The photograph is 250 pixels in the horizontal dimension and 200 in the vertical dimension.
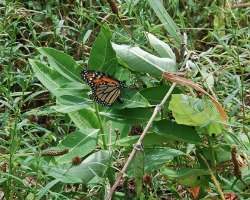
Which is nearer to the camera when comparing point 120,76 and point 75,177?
point 75,177

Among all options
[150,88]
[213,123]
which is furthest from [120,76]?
[213,123]

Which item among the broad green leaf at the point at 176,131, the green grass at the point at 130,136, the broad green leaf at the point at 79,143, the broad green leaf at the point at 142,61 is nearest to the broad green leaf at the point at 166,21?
the green grass at the point at 130,136

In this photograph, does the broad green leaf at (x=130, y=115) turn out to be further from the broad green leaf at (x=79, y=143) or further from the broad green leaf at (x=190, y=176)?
the broad green leaf at (x=190, y=176)

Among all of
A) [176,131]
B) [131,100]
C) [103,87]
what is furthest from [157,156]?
[103,87]

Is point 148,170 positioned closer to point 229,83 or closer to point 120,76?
point 120,76

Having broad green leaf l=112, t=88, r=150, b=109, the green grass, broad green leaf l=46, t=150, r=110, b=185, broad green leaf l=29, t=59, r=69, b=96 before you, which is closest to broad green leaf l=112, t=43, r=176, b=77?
the green grass
